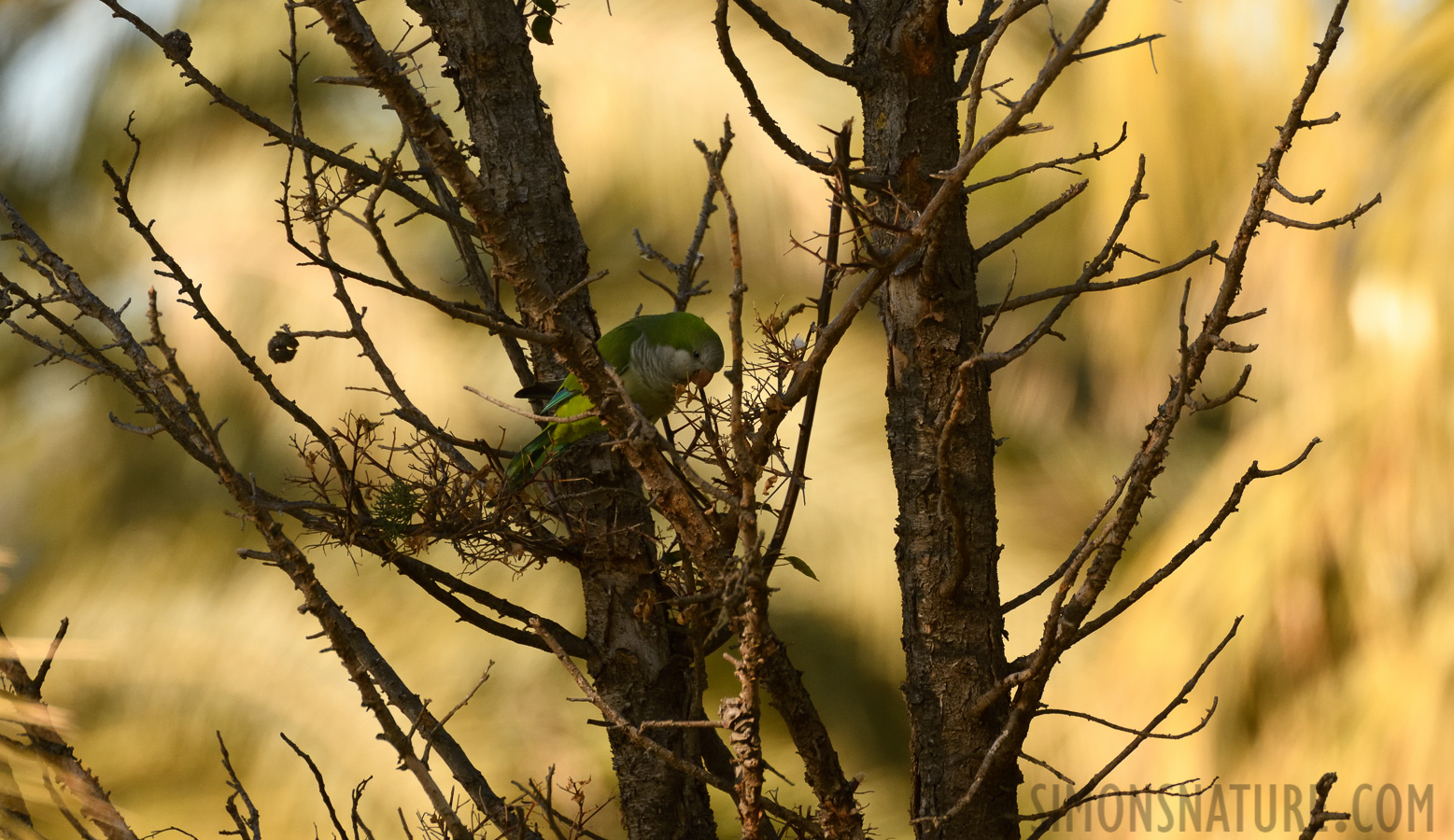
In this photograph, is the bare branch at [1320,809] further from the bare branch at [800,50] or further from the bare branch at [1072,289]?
the bare branch at [800,50]

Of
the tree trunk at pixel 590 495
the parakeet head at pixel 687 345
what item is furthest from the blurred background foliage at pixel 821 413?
the tree trunk at pixel 590 495

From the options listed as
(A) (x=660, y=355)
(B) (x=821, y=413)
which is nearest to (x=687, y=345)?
(A) (x=660, y=355)

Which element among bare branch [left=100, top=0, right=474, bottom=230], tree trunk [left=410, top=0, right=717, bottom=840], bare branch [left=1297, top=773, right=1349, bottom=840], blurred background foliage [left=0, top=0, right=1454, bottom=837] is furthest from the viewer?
blurred background foliage [left=0, top=0, right=1454, bottom=837]

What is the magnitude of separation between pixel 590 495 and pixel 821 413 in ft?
4.27

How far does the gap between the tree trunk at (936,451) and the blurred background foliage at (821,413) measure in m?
0.79

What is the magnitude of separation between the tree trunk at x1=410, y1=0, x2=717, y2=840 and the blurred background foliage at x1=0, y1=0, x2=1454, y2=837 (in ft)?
2.28

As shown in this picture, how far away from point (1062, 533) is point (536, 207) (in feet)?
4.97

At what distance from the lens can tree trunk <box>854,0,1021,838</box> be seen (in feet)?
2.65

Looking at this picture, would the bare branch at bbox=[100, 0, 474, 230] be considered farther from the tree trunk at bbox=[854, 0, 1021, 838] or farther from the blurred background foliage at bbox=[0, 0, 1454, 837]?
the blurred background foliage at bbox=[0, 0, 1454, 837]

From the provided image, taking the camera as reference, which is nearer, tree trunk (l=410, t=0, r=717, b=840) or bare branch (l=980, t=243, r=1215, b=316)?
bare branch (l=980, t=243, r=1215, b=316)

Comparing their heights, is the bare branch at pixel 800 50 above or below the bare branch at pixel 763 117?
above

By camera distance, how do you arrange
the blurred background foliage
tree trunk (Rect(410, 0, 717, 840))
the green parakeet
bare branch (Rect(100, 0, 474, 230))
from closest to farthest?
1. bare branch (Rect(100, 0, 474, 230))
2. tree trunk (Rect(410, 0, 717, 840))
3. the green parakeet
4. the blurred background foliage

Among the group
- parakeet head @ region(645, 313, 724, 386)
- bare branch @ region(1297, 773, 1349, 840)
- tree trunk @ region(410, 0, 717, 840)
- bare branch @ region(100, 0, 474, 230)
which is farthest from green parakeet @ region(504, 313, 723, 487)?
bare branch @ region(1297, 773, 1349, 840)

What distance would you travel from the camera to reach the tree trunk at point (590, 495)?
38.0 inches
